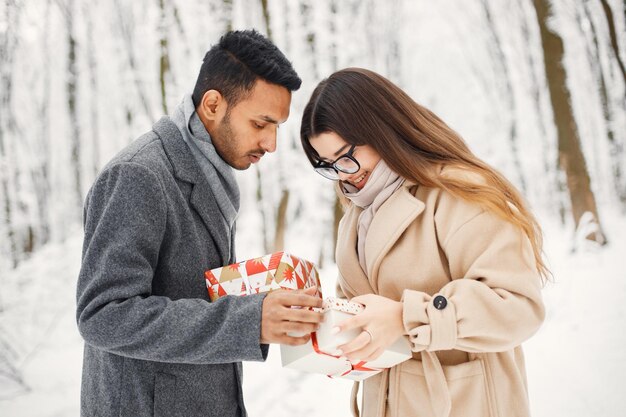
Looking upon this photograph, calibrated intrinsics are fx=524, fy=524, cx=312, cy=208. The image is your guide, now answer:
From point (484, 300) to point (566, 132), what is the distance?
9.18ft

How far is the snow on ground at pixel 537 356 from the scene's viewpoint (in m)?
2.99

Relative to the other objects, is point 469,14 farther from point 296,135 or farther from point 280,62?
point 280,62

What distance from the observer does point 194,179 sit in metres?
1.33

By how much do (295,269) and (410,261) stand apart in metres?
0.29

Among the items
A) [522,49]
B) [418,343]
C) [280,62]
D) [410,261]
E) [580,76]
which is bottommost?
[418,343]

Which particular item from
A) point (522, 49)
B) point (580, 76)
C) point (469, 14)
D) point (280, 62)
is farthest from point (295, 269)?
point (522, 49)

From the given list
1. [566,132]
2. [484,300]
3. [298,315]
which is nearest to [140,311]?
[298,315]

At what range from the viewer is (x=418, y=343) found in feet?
3.79

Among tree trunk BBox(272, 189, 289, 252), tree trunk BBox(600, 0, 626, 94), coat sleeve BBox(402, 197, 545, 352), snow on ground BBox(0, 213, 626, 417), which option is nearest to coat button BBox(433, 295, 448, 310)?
coat sleeve BBox(402, 197, 545, 352)

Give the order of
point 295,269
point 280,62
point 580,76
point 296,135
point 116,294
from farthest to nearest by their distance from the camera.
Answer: point 296,135, point 580,76, point 280,62, point 295,269, point 116,294

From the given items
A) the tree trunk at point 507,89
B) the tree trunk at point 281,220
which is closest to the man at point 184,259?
the tree trunk at point 281,220

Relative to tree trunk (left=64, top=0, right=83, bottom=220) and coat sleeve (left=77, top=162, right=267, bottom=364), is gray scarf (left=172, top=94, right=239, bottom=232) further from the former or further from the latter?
tree trunk (left=64, top=0, right=83, bottom=220)

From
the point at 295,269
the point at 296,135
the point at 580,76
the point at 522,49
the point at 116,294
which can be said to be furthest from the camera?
the point at 522,49

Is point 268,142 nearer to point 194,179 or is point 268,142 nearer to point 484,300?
point 194,179
